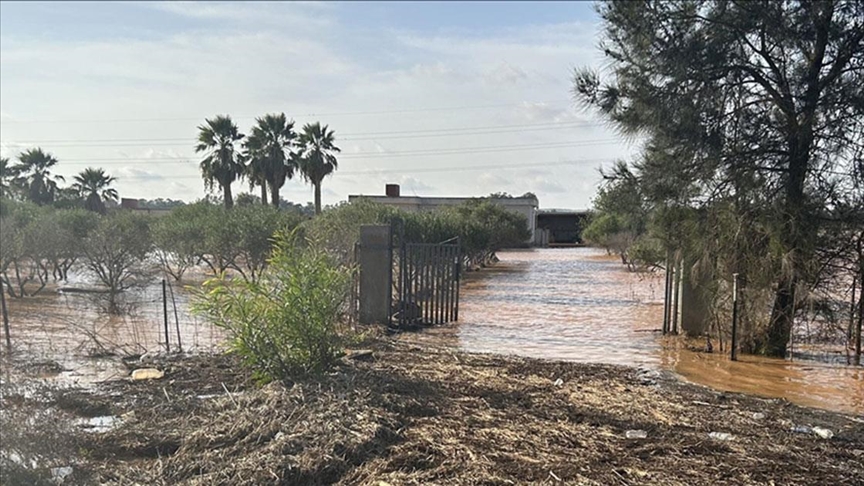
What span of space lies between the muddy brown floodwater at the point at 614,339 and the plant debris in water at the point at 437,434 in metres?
1.53

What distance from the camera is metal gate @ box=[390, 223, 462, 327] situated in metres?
14.1

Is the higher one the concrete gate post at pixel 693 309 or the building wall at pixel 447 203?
the building wall at pixel 447 203

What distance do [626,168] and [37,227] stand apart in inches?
774

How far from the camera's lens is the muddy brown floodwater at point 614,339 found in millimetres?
9641

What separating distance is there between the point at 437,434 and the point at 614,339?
8.29 meters

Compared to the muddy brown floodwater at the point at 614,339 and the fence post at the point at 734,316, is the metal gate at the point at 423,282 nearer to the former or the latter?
the muddy brown floodwater at the point at 614,339

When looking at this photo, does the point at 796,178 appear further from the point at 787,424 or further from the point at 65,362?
the point at 65,362

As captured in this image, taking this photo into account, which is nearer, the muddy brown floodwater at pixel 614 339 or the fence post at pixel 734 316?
the muddy brown floodwater at pixel 614 339

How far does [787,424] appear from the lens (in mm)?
7164

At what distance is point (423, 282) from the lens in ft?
48.3

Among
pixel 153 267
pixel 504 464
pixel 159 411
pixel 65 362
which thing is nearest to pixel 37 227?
pixel 153 267

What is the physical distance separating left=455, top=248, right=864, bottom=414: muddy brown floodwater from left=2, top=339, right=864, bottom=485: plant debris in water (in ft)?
5.00

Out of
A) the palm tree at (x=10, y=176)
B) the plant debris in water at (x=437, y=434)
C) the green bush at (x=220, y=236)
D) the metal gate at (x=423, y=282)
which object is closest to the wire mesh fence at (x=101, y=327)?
the plant debris in water at (x=437, y=434)

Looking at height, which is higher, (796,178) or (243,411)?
(796,178)
